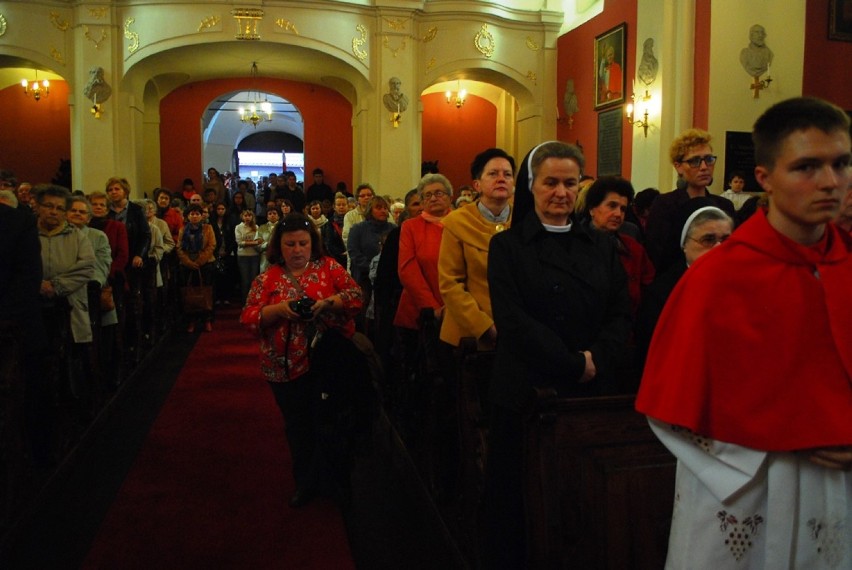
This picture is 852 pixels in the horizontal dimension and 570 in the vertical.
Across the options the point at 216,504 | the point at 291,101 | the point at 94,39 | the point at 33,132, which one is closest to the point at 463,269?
the point at 216,504

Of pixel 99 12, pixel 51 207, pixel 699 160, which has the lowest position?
pixel 51 207

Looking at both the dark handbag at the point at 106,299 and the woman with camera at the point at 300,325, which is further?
the dark handbag at the point at 106,299

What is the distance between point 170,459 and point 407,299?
1.74 metres

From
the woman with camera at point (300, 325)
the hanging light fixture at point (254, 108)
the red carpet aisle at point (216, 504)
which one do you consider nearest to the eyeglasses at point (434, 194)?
the woman with camera at point (300, 325)

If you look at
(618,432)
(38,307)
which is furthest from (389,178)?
(618,432)

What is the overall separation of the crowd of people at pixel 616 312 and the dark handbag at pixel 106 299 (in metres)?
0.14

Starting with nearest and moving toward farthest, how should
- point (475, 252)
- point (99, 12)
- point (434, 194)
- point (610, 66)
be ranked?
point (475, 252) → point (434, 194) → point (610, 66) → point (99, 12)

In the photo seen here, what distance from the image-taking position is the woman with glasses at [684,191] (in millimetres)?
3625

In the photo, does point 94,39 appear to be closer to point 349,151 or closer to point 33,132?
point 33,132

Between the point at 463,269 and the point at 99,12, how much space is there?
1180cm

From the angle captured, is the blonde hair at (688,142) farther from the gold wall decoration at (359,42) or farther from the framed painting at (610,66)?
the gold wall decoration at (359,42)

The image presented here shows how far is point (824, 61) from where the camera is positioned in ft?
33.4

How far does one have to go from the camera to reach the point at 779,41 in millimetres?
9766

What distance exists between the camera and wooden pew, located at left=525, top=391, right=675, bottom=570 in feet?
6.82
